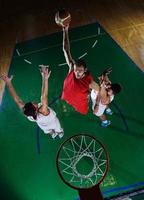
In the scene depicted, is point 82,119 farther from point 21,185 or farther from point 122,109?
point 21,185

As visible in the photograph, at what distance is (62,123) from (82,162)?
2.80 ft

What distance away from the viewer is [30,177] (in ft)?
19.7

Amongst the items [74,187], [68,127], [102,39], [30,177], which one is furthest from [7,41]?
[74,187]

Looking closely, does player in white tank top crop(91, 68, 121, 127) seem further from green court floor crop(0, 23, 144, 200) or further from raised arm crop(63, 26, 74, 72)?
raised arm crop(63, 26, 74, 72)

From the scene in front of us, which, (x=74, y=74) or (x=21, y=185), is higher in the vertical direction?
(x=74, y=74)

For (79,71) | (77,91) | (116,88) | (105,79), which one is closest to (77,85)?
(77,91)

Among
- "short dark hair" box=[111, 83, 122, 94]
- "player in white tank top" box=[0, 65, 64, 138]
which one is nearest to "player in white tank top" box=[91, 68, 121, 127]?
"short dark hair" box=[111, 83, 122, 94]

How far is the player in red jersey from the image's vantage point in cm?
614

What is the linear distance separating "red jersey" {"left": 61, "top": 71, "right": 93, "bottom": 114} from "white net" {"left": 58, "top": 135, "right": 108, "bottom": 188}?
71 centimetres

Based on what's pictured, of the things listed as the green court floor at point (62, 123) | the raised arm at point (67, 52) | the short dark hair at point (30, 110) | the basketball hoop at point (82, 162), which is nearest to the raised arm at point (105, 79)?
the green court floor at point (62, 123)

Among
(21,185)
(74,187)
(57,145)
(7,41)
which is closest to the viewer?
(74,187)

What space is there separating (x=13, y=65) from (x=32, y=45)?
0.64 meters

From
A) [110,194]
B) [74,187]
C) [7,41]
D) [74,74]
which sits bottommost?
[110,194]

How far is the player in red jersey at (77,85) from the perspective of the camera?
614 cm
